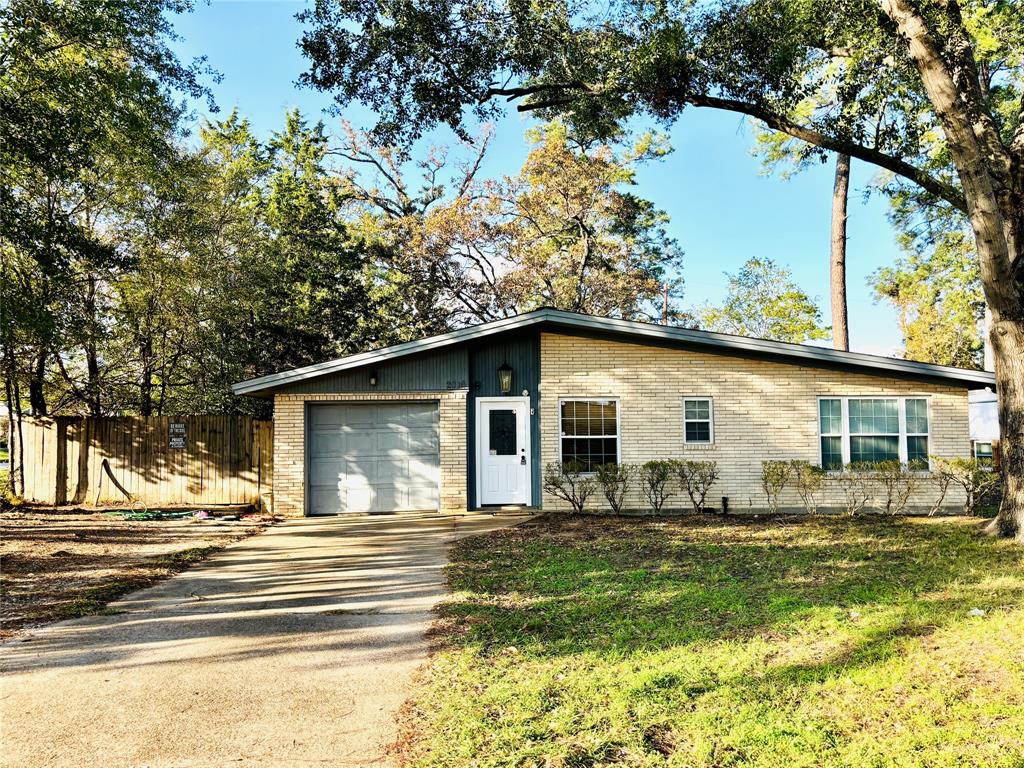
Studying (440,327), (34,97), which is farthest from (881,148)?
(440,327)

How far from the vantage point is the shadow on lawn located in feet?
16.2

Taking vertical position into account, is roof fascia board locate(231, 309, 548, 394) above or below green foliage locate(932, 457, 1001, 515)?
above

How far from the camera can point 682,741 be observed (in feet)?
10.9

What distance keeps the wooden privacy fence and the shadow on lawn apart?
7343 mm

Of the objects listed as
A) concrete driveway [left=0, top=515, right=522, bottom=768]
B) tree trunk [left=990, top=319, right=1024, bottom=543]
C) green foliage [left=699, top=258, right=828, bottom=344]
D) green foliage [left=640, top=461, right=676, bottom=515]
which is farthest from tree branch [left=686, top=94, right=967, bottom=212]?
green foliage [left=699, top=258, right=828, bottom=344]

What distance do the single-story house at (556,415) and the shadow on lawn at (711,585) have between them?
2.56 m

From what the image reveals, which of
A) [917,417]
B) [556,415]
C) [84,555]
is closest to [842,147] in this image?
[917,417]

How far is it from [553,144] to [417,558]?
746 inches

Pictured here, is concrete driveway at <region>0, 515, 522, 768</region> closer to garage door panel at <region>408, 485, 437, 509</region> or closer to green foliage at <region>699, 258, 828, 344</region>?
garage door panel at <region>408, 485, 437, 509</region>

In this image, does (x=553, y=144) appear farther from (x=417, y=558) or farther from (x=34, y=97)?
(x=417, y=558)

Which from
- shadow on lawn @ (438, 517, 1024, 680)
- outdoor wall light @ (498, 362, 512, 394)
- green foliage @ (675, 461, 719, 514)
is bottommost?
shadow on lawn @ (438, 517, 1024, 680)

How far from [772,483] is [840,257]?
39.3 ft

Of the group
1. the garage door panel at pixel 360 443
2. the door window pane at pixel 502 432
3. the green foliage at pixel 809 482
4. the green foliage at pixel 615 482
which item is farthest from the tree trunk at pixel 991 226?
the garage door panel at pixel 360 443

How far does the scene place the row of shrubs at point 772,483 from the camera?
39.2 feet
